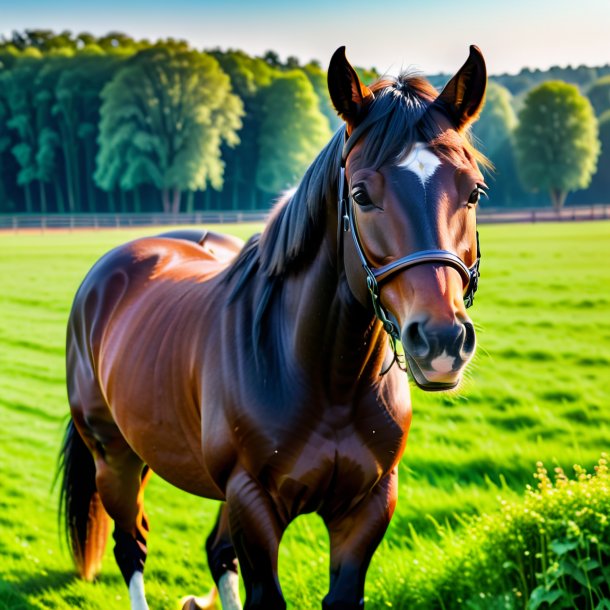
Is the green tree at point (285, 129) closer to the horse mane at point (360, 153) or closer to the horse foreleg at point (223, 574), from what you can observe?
the horse foreleg at point (223, 574)

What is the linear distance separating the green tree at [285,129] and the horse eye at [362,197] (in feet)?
161

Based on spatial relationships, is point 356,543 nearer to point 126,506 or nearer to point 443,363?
point 443,363

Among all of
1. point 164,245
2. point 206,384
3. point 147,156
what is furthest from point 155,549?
point 147,156

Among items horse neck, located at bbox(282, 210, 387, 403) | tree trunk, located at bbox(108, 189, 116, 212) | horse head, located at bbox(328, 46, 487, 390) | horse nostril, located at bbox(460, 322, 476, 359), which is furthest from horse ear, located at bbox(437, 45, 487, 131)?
tree trunk, located at bbox(108, 189, 116, 212)

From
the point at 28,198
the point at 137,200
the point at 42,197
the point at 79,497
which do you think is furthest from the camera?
the point at 42,197

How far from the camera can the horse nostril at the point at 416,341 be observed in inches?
75.5

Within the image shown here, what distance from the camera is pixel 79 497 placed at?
4.57m

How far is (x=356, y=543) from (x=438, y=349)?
1.15 meters

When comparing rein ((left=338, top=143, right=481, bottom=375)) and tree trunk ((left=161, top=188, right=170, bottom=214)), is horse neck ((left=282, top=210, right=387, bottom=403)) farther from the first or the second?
tree trunk ((left=161, top=188, right=170, bottom=214))

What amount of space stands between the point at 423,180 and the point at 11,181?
56.0 m

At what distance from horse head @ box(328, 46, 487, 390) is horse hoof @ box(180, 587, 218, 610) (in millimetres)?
2521

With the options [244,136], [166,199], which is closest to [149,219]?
[166,199]

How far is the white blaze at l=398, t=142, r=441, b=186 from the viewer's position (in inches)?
81.7

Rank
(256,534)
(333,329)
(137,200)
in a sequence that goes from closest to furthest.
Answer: (333,329) < (256,534) < (137,200)
